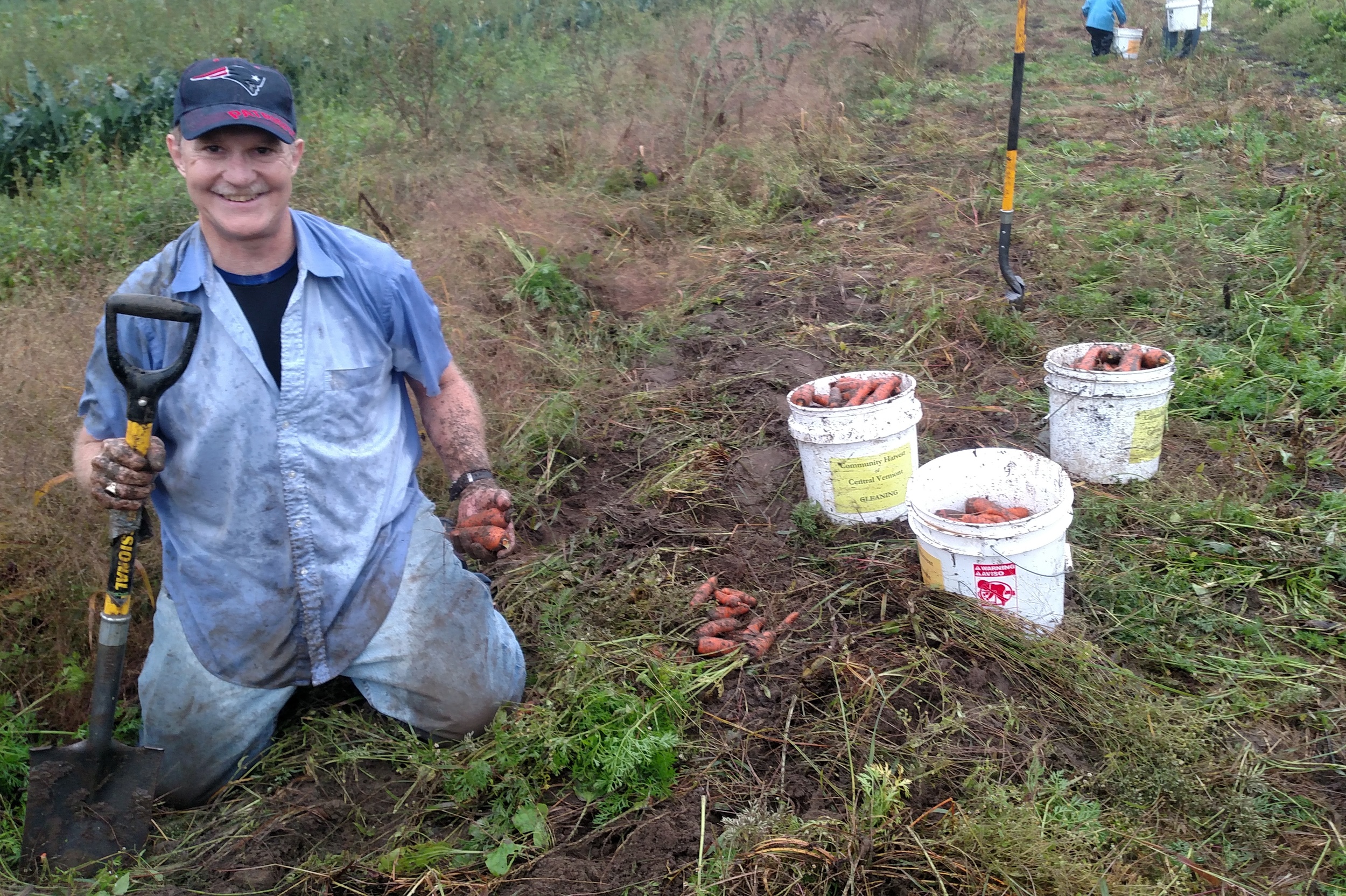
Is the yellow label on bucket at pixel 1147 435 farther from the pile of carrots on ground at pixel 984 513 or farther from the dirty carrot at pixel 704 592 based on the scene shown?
the dirty carrot at pixel 704 592

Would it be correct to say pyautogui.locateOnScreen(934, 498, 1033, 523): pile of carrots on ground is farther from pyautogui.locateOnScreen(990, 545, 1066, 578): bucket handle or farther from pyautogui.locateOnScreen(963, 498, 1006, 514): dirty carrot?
pyautogui.locateOnScreen(990, 545, 1066, 578): bucket handle

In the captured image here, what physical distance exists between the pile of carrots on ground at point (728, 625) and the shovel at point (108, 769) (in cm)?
148

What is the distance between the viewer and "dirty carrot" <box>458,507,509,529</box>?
117 inches

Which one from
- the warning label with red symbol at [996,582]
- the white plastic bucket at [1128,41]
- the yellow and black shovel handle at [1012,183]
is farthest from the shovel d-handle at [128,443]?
the white plastic bucket at [1128,41]

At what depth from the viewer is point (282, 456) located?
264 centimetres

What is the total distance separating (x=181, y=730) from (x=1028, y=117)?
9317mm

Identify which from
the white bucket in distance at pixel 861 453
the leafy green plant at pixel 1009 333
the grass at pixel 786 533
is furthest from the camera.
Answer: the leafy green plant at pixel 1009 333

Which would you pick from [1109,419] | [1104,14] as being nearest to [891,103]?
[1104,14]

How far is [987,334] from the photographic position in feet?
16.6

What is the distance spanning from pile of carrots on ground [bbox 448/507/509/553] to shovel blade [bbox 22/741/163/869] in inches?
37.4

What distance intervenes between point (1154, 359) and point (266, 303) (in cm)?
311

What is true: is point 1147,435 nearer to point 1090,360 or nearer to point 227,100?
point 1090,360

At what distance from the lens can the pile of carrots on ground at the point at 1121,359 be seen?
380 cm

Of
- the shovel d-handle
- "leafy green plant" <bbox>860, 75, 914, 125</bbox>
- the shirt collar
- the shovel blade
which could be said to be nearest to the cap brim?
the shirt collar
